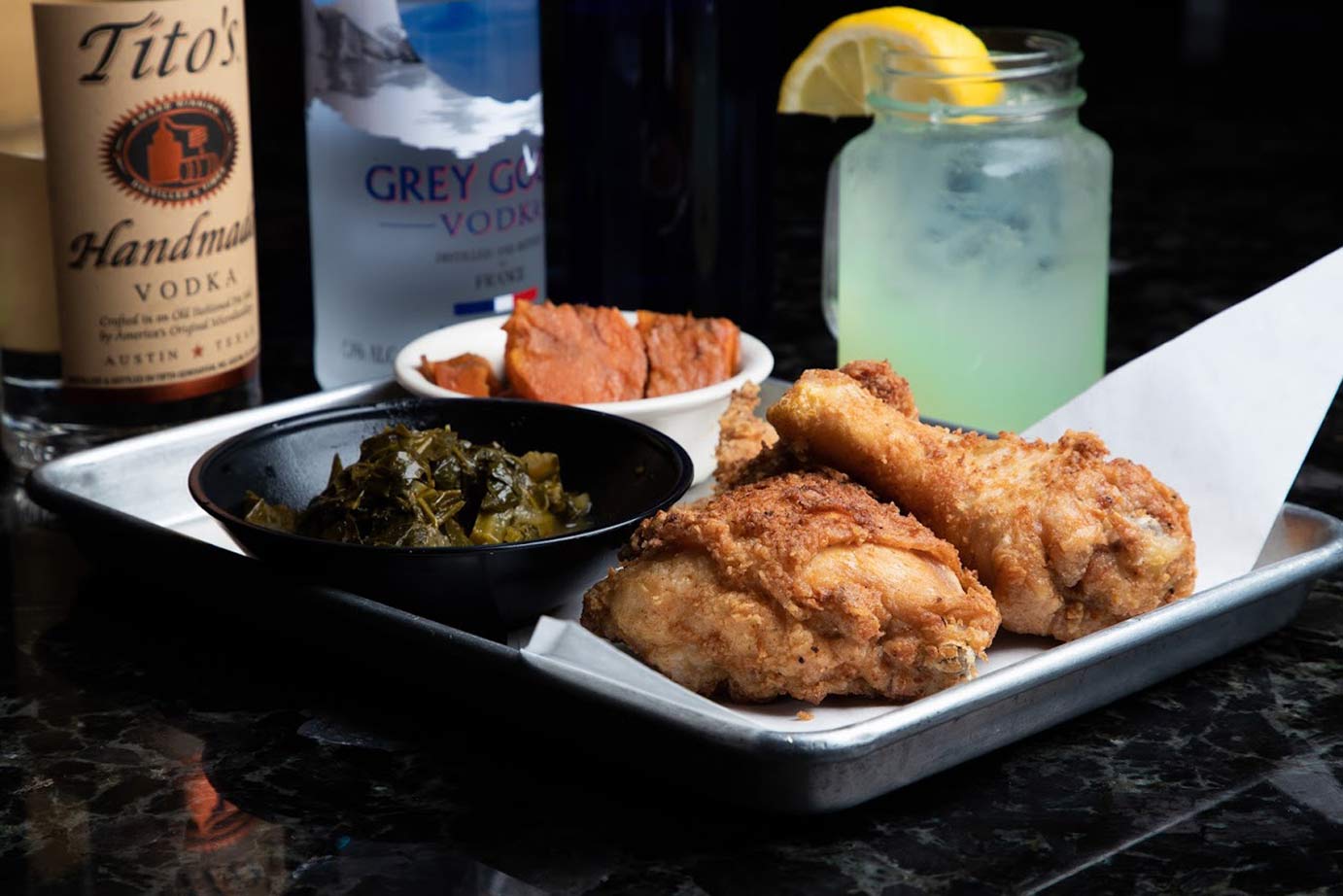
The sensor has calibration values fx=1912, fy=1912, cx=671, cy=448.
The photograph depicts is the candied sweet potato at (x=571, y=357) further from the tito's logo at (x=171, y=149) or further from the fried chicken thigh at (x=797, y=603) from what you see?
the fried chicken thigh at (x=797, y=603)

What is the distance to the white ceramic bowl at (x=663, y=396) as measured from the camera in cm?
185

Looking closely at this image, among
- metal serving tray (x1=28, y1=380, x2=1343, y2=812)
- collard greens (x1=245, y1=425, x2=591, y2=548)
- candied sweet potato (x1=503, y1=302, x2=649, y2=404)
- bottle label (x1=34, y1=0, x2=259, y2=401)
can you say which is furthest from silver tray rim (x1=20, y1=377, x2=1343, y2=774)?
candied sweet potato (x1=503, y1=302, x2=649, y2=404)

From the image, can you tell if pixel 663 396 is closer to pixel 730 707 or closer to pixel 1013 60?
pixel 1013 60

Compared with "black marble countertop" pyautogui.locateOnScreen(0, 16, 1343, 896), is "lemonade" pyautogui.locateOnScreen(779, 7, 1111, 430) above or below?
above

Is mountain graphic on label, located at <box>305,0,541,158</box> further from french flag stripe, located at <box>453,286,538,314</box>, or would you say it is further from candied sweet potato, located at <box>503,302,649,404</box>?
candied sweet potato, located at <box>503,302,649,404</box>

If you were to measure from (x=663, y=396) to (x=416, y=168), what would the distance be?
1.50 ft

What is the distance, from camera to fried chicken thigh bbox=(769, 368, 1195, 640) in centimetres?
146

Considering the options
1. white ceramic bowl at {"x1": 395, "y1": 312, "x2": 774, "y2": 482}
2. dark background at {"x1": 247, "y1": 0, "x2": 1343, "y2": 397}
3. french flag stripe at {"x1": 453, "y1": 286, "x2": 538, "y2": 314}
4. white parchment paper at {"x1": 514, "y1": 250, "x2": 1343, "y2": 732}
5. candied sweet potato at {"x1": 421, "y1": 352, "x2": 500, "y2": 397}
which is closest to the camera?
white parchment paper at {"x1": 514, "y1": 250, "x2": 1343, "y2": 732}

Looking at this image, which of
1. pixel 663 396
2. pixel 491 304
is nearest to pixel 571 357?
pixel 663 396

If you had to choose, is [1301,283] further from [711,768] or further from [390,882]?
[390,882]

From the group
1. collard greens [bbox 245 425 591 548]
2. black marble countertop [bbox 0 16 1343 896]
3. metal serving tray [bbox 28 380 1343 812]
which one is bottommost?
black marble countertop [bbox 0 16 1343 896]

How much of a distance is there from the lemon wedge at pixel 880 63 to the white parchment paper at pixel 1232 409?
39 cm

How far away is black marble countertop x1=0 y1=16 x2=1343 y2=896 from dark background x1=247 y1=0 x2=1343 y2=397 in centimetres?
96

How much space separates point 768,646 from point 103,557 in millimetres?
664
